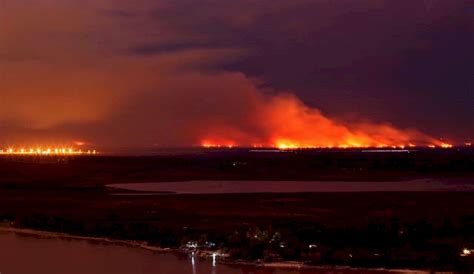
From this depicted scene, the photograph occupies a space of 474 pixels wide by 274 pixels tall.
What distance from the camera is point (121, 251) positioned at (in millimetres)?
20938

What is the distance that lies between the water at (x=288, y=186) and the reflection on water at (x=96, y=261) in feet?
70.3

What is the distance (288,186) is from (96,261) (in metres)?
30.2

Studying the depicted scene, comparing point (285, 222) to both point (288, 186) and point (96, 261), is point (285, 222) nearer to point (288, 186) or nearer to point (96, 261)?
point (96, 261)

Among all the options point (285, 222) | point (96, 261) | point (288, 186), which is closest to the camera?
point (96, 261)

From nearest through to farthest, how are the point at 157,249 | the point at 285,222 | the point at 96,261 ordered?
the point at 96,261 < the point at 157,249 < the point at 285,222

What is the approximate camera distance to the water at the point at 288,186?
146ft

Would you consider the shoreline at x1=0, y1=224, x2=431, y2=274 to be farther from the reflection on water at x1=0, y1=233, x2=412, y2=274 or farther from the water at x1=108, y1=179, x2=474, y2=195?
the water at x1=108, y1=179, x2=474, y2=195

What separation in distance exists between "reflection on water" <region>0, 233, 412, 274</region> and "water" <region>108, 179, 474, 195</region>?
70.3ft

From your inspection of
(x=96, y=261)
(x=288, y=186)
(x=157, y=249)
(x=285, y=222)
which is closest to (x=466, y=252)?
(x=285, y=222)

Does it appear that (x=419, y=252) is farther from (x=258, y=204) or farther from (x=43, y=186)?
(x=43, y=186)

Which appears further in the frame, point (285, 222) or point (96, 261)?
point (285, 222)

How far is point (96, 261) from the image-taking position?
19.5 m

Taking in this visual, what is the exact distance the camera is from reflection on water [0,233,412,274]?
17.9m

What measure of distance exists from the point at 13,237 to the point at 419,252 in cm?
1385
